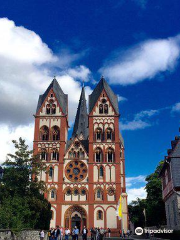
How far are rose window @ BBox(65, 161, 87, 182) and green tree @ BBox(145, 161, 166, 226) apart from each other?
14.2m

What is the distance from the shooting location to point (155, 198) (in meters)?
57.6

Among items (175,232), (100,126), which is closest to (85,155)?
(100,126)

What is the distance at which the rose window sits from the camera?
5438 centimetres

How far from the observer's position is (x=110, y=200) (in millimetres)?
52500

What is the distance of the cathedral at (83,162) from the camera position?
52.0 metres

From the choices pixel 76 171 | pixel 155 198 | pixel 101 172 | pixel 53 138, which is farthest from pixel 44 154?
pixel 155 198

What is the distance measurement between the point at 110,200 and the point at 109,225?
423cm

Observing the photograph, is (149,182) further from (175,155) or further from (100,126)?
(175,155)

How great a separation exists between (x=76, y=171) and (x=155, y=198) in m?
16.6

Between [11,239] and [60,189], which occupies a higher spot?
[60,189]

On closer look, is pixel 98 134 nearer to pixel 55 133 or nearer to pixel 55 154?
pixel 55 133

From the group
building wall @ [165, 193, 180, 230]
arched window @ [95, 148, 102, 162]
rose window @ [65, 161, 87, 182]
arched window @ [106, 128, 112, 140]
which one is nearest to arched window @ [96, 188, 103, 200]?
rose window @ [65, 161, 87, 182]

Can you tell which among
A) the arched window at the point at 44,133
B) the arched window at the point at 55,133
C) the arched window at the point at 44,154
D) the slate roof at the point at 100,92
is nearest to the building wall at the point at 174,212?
the arched window at the point at 44,154

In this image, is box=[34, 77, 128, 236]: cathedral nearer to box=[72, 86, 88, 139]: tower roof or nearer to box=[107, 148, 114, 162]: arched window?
box=[107, 148, 114, 162]: arched window
